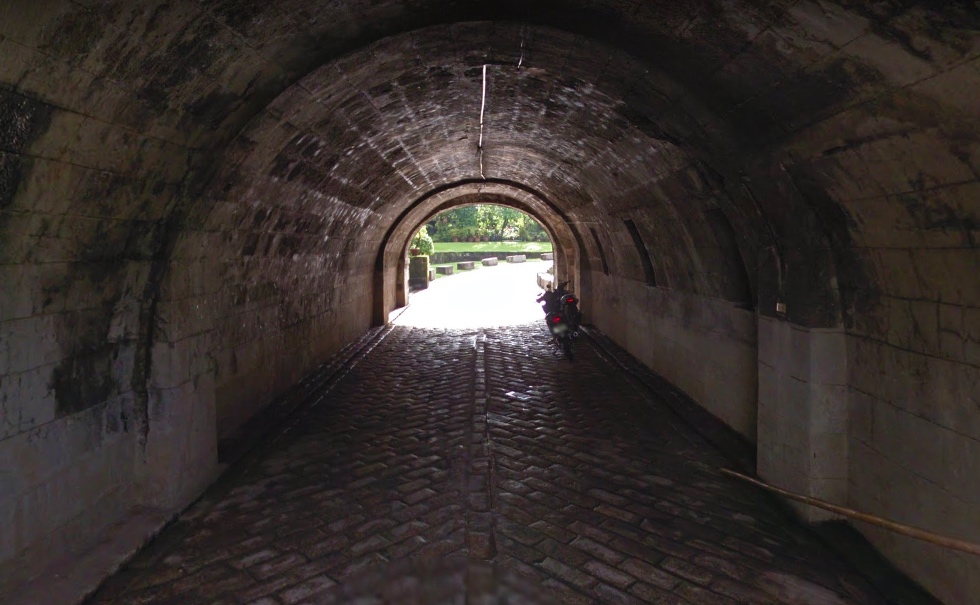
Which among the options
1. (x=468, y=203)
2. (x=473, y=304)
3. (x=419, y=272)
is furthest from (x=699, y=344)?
(x=419, y=272)

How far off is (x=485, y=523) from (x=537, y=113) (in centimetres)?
559

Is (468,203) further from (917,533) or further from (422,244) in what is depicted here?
(917,533)

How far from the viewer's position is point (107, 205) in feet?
15.2

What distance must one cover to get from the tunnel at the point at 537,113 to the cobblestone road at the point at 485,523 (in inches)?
17.8

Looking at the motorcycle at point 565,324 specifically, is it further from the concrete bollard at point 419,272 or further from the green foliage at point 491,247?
the green foliage at point 491,247

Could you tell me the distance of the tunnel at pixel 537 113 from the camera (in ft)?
11.8

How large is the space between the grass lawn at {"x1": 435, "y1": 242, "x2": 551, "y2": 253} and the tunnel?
170ft

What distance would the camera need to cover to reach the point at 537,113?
8.66 m

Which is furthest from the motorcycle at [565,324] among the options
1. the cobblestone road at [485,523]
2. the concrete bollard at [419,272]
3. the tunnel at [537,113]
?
the concrete bollard at [419,272]

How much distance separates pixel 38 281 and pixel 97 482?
1709mm

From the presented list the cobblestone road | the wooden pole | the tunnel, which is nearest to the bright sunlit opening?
the cobblestone road

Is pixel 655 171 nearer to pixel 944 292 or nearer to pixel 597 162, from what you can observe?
pixel 597 162

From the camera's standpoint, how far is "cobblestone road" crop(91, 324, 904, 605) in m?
4.28

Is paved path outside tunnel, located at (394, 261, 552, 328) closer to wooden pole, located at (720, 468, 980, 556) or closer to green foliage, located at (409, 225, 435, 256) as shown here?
green foliage, located at (409, 225, 435, 256)
